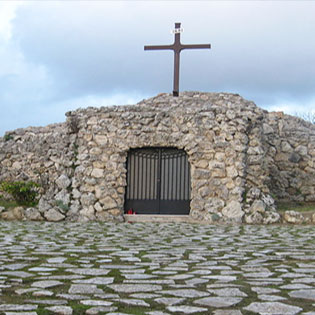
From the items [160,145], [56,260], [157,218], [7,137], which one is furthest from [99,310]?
[7,137]

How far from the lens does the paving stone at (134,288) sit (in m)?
3.76

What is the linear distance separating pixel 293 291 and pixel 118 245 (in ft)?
11.8

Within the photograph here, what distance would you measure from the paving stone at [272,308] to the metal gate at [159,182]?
30.9 ft

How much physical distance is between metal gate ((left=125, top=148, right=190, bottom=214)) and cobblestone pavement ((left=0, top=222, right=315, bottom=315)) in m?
4.81

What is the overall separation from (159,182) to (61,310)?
31.8 feet

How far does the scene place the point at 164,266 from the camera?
5066 millimetres

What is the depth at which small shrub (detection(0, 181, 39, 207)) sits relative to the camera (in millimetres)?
12610

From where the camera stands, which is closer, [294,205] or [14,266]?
[14,266]

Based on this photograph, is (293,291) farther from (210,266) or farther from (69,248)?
(69,248)

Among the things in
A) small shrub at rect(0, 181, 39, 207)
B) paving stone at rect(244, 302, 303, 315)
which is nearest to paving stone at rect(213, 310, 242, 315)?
paving stone at rect(244, 302, 303, 315)

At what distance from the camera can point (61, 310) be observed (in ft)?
10.1

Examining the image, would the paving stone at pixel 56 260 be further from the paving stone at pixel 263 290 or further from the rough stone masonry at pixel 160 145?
the rough stone masonry at pixel 160 145

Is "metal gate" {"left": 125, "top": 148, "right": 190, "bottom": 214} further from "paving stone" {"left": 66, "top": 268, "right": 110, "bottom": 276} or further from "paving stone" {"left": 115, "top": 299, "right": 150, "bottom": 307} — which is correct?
"paving stone" {"left": 115, "top": 299, "right": 150, "bottom": 307}

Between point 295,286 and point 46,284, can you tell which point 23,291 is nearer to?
point 46,284
